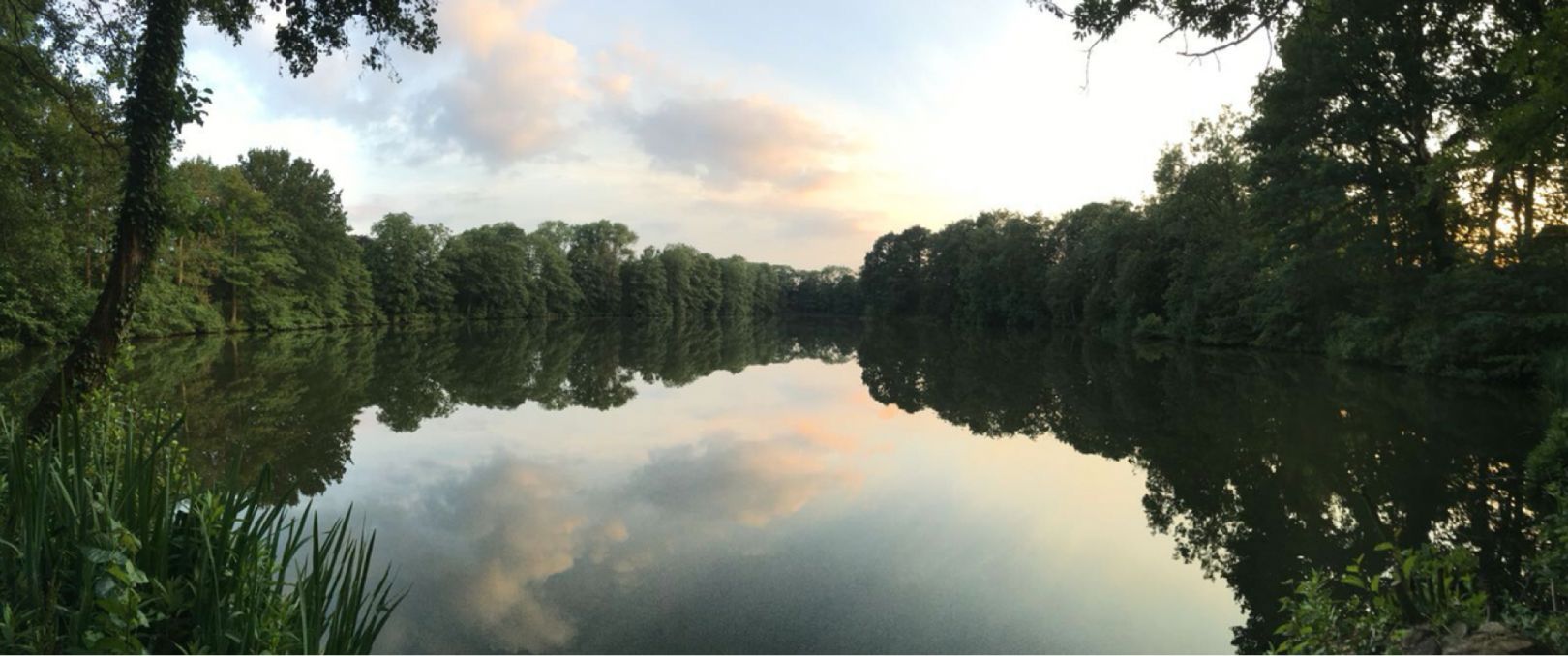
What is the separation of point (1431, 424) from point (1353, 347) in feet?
42.3

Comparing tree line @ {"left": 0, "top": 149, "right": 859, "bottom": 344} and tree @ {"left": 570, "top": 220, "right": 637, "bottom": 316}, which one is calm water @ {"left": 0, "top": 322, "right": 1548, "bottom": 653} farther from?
tree @ {"left": 570, "top": 220, "right": 637, "bottom": 316}

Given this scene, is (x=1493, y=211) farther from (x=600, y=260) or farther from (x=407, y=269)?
(x=600, y=260)

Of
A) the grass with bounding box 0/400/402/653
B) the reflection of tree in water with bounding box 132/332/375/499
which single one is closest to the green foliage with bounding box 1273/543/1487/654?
the grass with bounding box 0/400/402/653

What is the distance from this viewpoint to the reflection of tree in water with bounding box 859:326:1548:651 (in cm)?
656

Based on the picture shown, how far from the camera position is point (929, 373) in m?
24.5

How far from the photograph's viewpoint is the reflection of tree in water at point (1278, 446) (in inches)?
258

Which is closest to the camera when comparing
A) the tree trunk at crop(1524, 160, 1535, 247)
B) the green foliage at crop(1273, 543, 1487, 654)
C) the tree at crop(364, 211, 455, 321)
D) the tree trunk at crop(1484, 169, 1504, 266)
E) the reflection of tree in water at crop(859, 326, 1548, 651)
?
the green foliage at crop(1273, 543, 1487, 654)

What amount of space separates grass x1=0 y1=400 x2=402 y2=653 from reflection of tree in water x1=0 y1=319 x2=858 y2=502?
0.32 metres

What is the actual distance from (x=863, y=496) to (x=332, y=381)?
609 inches

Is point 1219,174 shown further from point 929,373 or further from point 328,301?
point 328,301

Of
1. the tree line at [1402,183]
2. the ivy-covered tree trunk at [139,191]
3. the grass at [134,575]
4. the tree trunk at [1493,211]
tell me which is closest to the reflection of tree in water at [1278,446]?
the tree line at [1402,183]

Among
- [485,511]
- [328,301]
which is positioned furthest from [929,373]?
[328,301]

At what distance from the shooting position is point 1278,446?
36.0ft

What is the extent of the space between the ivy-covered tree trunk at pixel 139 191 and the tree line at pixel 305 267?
0.57 ft
